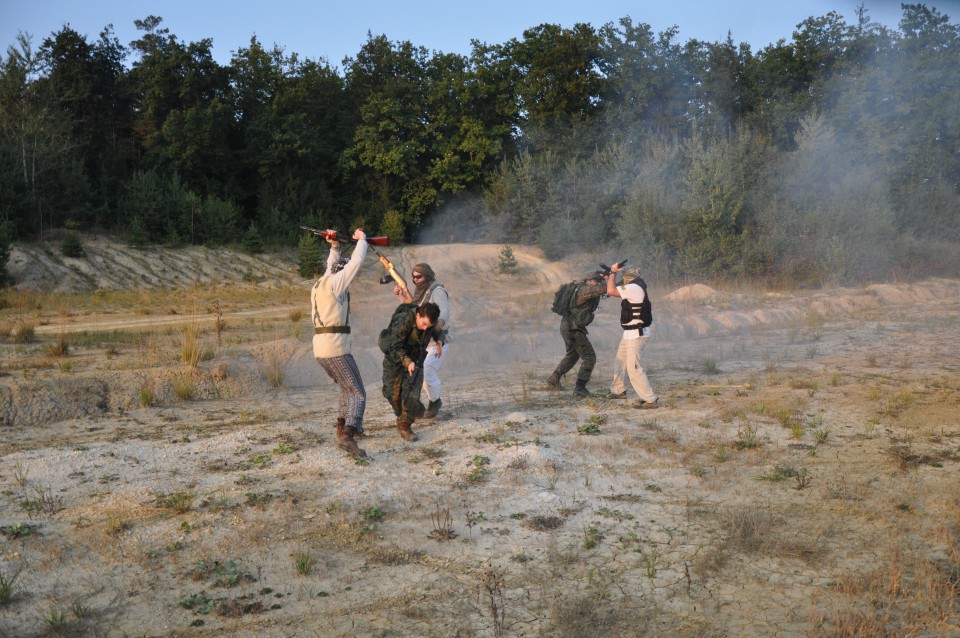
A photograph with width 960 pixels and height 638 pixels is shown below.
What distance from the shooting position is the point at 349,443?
7695 millimetres

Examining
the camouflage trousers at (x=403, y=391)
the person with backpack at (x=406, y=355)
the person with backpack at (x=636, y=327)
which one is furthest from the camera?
the person with backpack at (x=636, y=327)

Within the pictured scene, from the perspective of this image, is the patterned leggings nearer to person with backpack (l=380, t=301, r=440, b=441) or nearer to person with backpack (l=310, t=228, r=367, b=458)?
person with backpack (l=310, t=228, r=367, b=458)

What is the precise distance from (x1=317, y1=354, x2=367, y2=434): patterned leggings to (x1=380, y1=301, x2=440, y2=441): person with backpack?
584mm

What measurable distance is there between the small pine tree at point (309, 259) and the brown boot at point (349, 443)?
67.4 feet

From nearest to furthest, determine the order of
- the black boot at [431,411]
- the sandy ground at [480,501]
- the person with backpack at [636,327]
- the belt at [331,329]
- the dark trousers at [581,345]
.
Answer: the sandy ground at [480,501]
the belt at [331,329]
the black boot at [431,411]
the person with backpack at [636,327]
the dark trousers at [581,345]

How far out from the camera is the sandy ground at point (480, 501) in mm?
4812

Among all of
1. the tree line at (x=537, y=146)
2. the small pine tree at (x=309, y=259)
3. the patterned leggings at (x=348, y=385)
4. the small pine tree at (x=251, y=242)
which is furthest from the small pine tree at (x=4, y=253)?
the patterned leggings at (x=348, y=385)

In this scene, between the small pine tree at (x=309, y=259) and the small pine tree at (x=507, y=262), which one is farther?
the small pine tree at (x=309, y=259)

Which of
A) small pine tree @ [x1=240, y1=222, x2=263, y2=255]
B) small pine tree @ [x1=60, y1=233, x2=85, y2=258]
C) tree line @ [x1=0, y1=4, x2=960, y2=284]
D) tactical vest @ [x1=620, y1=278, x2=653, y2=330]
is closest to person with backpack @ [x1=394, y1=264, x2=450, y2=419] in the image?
tactical vest @ [x1=620, y1=278, x2=653, y2=330]

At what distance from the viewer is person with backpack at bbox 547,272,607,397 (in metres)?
10.5

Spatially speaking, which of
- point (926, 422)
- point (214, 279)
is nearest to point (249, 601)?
point (926, 422)

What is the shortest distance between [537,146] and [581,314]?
23.5 meters

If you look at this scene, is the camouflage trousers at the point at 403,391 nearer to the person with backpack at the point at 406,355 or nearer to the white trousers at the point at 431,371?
the person with backpack at the point at 406,355

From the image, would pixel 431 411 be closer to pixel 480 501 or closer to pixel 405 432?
pixel 405 432
